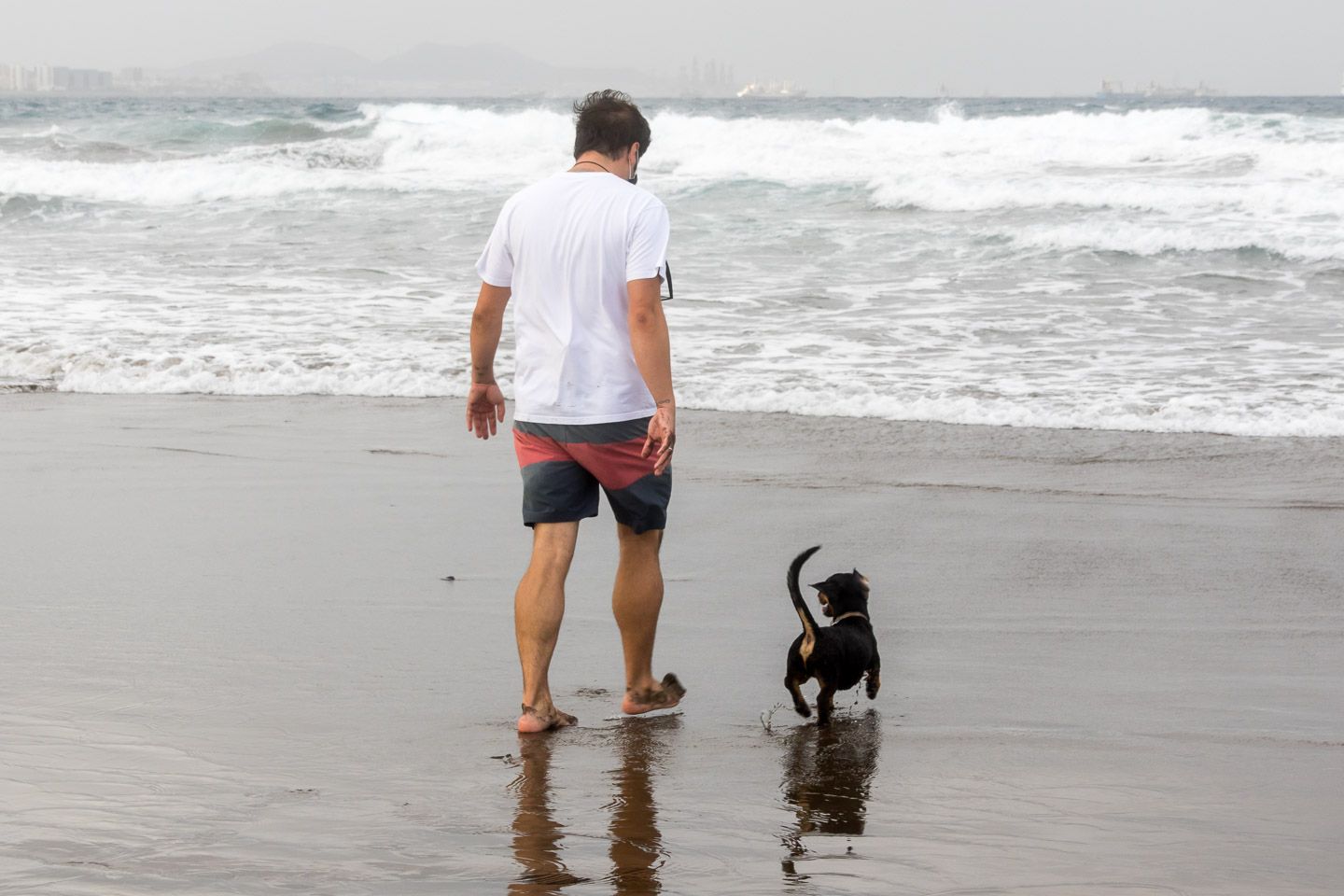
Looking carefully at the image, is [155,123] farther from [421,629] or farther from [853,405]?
[421,629]

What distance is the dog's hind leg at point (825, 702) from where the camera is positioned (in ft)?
12.0

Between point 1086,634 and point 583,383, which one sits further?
point 1086,634

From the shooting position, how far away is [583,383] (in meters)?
3.61

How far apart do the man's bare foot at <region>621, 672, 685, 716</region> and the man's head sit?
144 cm

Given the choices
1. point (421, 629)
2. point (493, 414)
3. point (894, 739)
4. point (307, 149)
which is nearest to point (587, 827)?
point (894, 739)

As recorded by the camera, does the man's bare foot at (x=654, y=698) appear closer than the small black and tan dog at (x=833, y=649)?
No

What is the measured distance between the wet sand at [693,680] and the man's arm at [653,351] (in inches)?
32.7

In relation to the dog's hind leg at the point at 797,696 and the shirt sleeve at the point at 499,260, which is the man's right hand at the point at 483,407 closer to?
the shirt sleeve at the point at 499,260

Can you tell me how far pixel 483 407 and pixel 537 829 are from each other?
4.33ft

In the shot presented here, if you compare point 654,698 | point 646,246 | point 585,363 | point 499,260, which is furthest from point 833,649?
point 499,260

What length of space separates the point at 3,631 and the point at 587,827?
2418 mm

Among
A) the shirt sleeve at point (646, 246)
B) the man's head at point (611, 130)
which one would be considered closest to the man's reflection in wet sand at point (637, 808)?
the shirt sleeve at point (646, 246)

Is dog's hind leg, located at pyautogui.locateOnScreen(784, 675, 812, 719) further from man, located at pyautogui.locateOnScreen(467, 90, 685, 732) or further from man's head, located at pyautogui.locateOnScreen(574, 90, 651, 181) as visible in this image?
man's head, located at pyautogui.locateOnScreen(574, 90, 651, 181)

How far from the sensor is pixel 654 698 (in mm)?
3840
